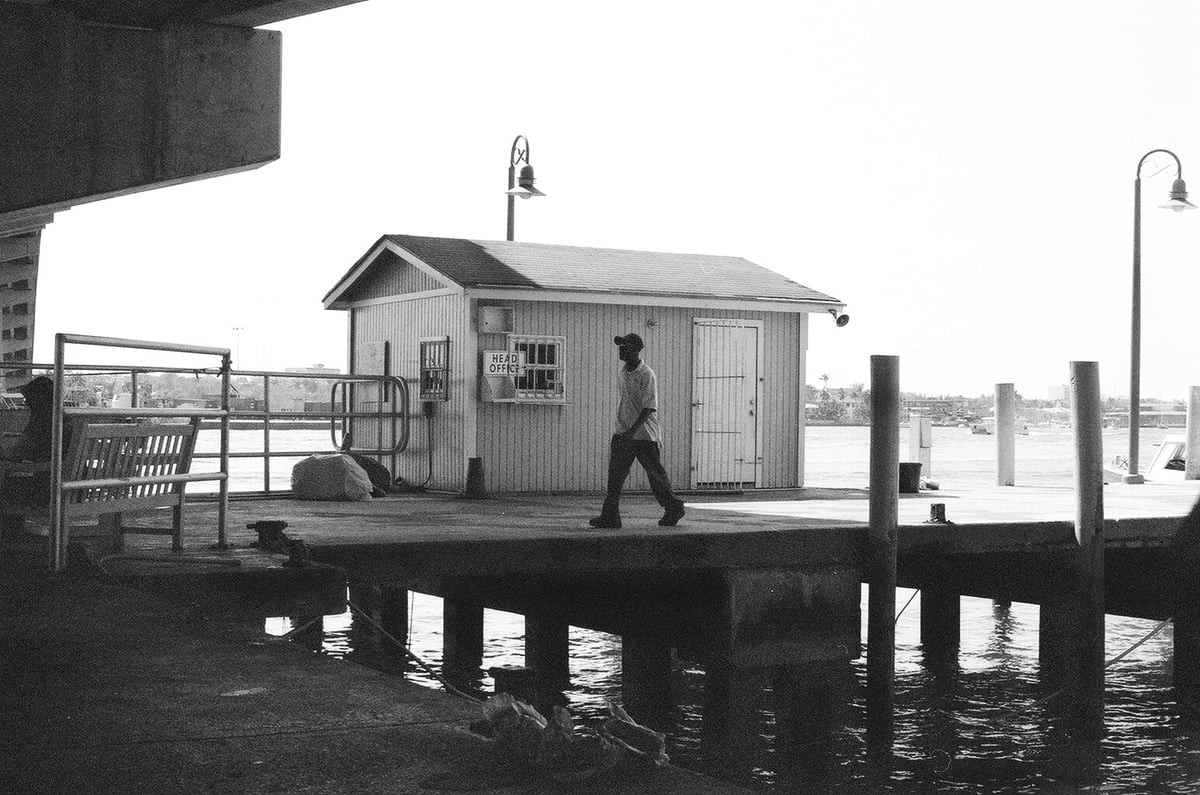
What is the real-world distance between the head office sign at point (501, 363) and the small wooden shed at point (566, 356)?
0.02m

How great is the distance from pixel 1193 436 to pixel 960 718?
13980 mm

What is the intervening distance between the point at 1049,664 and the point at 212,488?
51.7ft

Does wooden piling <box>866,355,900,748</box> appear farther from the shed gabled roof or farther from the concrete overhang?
the shed gabled roof

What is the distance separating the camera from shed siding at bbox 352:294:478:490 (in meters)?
19.3

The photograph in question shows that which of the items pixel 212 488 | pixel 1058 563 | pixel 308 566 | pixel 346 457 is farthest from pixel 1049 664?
pixel 212 488

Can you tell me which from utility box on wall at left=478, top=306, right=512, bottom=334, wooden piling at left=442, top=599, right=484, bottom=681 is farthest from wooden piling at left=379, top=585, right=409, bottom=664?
utility box on wall at left=478, top=306, right=512, bottom=334

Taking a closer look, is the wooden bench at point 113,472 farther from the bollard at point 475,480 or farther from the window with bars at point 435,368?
the window with bars at point 435,368

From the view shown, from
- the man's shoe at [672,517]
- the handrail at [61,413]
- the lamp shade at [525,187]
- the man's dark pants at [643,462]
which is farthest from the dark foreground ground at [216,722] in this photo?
the lamp shade at [525,187]

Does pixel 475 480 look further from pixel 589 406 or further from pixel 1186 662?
pixel 1186 662

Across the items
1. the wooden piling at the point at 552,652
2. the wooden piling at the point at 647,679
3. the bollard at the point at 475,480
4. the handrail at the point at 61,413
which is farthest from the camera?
the bollard at the point at 475,480

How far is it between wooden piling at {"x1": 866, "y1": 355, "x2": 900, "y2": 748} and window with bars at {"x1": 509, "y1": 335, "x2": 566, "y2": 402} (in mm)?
→ 8336

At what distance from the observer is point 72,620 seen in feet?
23.1

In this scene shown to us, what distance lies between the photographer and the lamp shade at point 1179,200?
26109 mm

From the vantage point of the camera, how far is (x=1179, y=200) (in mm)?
Result: 26141
